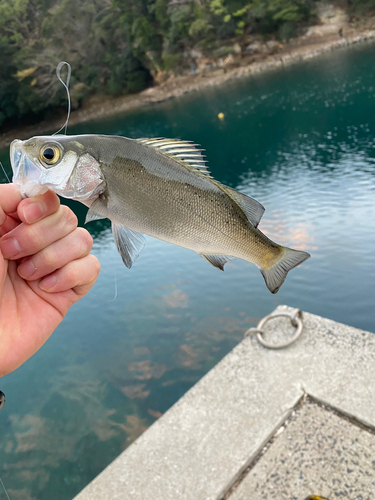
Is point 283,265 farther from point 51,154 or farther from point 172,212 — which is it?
point 51,154

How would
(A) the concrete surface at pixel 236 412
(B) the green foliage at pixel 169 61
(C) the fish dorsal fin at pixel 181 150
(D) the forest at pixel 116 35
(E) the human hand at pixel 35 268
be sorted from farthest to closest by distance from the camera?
(B) the green foliage at pixel 169 61 → (D) the forest at pixel 116 35 → (A) the concrete surface at pixel 236 412 → (E) the human hand at pixel 35 268 → (C) the fish dorsal fin at pixel 181 150

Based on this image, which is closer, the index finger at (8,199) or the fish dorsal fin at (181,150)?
the fish dorsal fin at (181,150)

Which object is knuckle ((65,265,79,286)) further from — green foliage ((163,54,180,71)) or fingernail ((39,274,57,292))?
green foliage ((163,54,180,71))

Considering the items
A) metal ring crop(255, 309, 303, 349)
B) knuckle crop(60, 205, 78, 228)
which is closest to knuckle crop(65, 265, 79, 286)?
knuckle crop(60, 205, 78, 228)

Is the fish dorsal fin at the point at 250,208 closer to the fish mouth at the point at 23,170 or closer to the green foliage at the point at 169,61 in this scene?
the fish mouth at the point at 23,170

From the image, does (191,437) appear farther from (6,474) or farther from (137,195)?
(137,195)

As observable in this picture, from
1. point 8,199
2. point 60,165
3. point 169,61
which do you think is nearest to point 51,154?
point 60,165

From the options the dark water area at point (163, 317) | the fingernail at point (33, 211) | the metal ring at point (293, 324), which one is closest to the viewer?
the fingernail at point (33, 211)

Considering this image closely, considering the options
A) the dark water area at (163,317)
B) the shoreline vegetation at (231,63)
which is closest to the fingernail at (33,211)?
the dark water area at (163,317)
